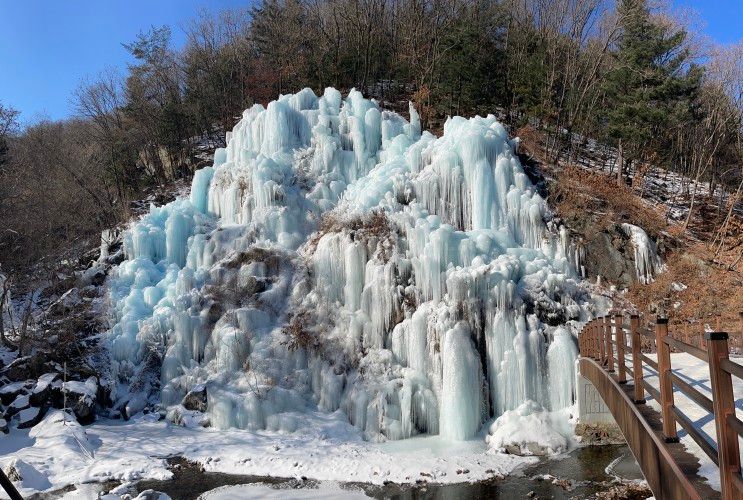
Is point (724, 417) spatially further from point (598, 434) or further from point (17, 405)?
point (17, 405)

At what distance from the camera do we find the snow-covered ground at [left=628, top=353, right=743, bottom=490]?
361 centimetres

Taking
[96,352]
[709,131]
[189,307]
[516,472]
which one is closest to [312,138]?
[189,307]

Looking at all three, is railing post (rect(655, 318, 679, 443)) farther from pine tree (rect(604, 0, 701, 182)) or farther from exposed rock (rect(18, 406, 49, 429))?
pine tree (rect(604, 0, 701, 182))

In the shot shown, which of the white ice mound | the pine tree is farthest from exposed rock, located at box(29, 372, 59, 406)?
the pine tree

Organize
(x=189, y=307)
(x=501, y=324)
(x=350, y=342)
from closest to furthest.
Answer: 1. (x=501, y=324)
2. (x=350, y=342)
3. (x=189, y=307)

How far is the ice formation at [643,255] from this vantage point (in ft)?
58.6

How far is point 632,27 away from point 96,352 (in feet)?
87.2

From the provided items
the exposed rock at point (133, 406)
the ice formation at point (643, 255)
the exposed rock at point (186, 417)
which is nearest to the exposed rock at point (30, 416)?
the exposed rock at point (133, 406)

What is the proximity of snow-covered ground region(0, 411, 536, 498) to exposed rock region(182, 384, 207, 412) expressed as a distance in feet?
2.40

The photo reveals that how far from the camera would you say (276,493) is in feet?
36.3

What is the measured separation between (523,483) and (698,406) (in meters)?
5.98

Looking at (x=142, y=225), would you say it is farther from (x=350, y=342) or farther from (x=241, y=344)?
(x=350, y=342)

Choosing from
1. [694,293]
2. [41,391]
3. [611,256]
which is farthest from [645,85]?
[41,391]

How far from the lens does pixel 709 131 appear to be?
92.4 ft
